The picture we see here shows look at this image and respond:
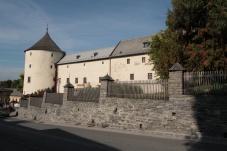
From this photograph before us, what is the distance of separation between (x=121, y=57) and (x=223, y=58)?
23114 mm

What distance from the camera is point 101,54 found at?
4344 centimetres

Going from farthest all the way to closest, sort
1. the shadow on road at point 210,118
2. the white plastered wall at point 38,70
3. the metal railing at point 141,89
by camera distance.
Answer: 1. the white plastered wall at point 38,70
2. the metal railing at point 141,89
3. the shadow on road at point 210,118

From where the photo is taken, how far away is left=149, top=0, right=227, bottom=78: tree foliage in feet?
54.7

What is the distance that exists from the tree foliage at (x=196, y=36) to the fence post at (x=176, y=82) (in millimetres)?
5796

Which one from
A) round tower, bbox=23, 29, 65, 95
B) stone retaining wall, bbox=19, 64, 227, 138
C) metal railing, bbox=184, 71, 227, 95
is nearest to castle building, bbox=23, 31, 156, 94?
round tower, bbox=23, 29, 65, 95

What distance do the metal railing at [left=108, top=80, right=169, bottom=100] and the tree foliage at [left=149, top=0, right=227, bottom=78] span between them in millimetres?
5953

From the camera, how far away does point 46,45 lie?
50.2 metres

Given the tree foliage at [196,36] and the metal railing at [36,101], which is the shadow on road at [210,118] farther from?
the metal railing at [36,101]

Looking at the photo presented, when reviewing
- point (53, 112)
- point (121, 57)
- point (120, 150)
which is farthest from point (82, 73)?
point (120, 150)

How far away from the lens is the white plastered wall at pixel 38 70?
47.8 meters

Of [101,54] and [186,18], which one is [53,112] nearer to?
[186,18]

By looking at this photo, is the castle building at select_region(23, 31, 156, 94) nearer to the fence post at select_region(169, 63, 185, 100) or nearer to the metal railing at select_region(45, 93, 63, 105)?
the metal railing at select_region(45, 93, 63, 105)

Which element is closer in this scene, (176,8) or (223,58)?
(223,58)

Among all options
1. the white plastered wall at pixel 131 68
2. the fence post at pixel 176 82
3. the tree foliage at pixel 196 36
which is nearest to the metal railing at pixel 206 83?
the fence post at pixel 176 82
